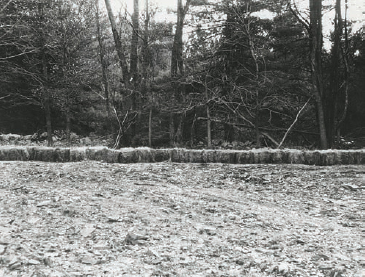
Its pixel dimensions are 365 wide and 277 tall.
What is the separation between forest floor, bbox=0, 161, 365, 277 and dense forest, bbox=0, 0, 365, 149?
514cm

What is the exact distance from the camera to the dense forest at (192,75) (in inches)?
423

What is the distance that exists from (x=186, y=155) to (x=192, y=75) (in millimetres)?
5501

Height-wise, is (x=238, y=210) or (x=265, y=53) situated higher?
(x=265, y=53)

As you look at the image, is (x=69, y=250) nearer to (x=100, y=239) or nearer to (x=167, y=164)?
(x=100, y=239)

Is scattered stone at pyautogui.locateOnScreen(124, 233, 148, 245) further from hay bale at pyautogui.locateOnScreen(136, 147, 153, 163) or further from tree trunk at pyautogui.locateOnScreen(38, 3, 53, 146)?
Result: tree trunk at pyautogui.locateOnScreen(38, 3, 53, 146)

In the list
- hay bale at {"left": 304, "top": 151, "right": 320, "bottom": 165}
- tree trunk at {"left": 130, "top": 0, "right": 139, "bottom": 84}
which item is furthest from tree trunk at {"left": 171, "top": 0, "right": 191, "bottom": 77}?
hay bale at {"left": 304, "top": 151, "right": 320, "bottom": 165}

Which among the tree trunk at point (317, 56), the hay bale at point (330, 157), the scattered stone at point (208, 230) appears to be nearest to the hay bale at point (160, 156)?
the hay bale at point (330, 157)

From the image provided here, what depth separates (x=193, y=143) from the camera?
12.5 meters

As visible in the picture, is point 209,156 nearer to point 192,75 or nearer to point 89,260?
point 89,260

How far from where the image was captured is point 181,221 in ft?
11.8

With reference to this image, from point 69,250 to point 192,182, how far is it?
99.6 inches

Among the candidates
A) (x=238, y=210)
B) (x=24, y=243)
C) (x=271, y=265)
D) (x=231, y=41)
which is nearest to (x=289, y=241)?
(x=271, y=265)

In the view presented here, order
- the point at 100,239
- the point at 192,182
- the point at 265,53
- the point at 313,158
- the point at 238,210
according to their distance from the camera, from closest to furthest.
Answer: the point at 100,239 → the point at 238,210 → the point at 192,182 → the point at 313,158 → the point at 265,53

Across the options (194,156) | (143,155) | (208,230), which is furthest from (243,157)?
(208,230)
